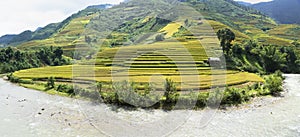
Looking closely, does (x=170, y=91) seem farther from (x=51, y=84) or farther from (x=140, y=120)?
(x=51, y=84)

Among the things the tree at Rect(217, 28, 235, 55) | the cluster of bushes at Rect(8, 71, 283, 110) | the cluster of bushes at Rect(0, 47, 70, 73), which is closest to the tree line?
the tree at Rect(217, 28, 235, 55)

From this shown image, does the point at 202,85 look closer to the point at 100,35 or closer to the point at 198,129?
the point at 198,129

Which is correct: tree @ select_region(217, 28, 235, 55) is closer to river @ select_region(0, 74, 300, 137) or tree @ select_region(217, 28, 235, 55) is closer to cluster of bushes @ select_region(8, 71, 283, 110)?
river @ select_region(0, 74, 300, 137)

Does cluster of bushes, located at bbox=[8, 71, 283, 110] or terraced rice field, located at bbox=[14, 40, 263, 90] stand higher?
terraced rice field, located at bbox=[14, 40, 263, 90]

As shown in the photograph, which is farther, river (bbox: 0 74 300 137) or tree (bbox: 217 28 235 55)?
tree (bbox: 217 28 235 55)

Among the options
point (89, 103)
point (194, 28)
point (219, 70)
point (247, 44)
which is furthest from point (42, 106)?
point (194, 28)
